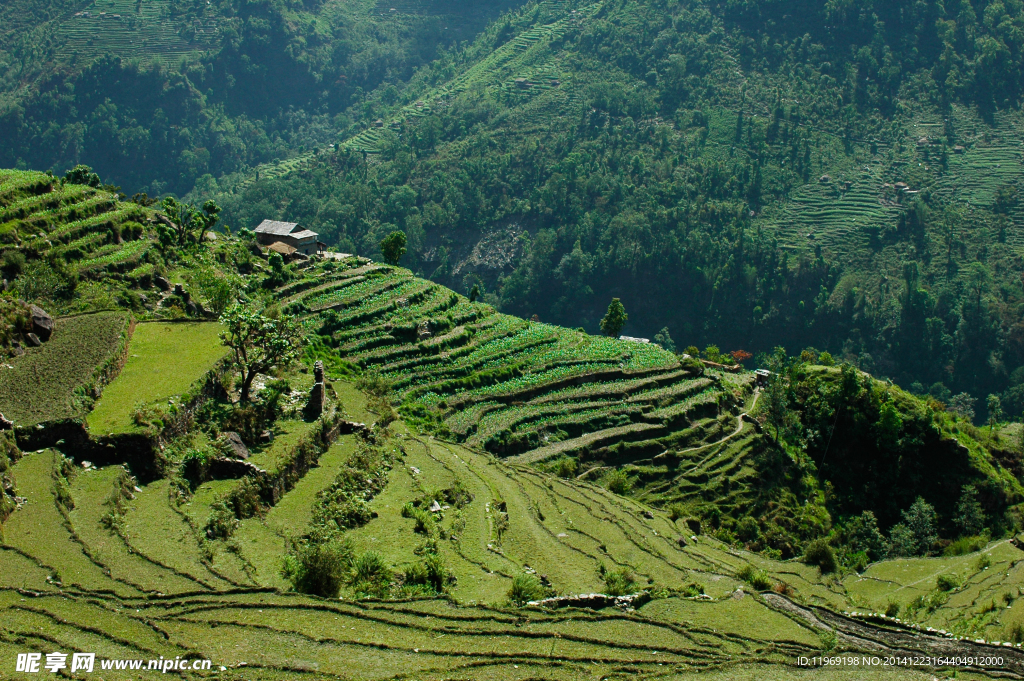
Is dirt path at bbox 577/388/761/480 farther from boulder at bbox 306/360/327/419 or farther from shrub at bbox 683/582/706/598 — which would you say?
shrub at bbox 683/582/706/598

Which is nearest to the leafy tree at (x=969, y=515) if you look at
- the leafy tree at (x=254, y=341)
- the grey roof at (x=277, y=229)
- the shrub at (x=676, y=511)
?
the shrub at (x=676, y=511)

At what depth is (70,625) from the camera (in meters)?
17.1

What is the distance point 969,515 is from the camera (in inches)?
2175

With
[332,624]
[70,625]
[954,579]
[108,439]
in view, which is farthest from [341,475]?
[954,579]

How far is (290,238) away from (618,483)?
38.8 meters

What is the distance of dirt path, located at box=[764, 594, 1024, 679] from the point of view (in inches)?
837

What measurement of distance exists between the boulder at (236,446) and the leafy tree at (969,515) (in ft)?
156

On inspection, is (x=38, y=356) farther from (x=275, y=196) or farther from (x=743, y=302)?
(x=275, y=196)

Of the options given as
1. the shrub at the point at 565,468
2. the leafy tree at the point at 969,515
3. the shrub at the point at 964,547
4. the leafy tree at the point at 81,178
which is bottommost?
the leafy tree at the point at 969,515

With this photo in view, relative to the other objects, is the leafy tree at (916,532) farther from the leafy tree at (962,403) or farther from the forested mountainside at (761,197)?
the forested mountainside at (761,197)

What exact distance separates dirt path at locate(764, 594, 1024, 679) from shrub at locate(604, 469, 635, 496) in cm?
2167

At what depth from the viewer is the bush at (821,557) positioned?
4044 cm

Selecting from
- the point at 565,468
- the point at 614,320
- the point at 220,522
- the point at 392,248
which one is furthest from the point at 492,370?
the point at 220,522

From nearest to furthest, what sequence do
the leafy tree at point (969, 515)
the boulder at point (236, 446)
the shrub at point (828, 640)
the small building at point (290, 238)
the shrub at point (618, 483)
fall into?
the shrub at point (828, 640), the boulder at point (236, 446), the shrub at point (618, 483), the leafy tree at point (969, 515), the small building at point (290, 238)
